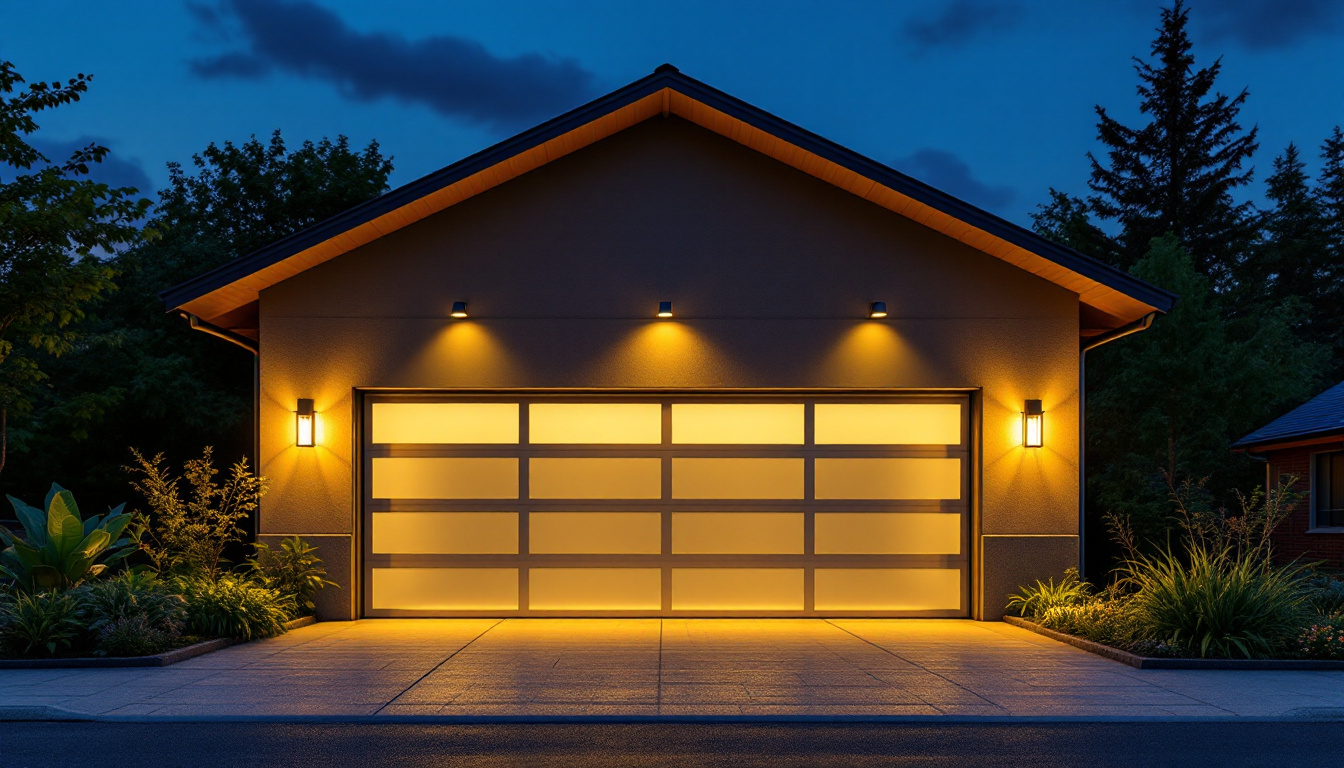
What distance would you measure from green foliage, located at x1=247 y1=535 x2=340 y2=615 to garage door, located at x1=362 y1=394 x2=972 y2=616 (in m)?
0.61

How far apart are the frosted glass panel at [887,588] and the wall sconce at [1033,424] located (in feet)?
5.69

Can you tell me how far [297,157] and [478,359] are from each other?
20.6m

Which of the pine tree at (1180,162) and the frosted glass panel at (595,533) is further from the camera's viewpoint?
the pine tree at (1180,162)

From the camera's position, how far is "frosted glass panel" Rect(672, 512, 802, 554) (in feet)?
39.1

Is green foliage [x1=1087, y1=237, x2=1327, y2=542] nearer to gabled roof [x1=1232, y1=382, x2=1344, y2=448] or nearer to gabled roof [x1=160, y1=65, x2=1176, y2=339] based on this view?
gabled roof [x1=1232, y1=382, x2=1344, y2=448]

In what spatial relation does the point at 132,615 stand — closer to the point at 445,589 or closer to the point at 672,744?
the point at 445,589

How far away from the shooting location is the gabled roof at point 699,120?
10938 mm

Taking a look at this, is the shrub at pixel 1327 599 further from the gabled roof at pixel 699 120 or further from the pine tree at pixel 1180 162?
the pine tree at pixel 1180 162

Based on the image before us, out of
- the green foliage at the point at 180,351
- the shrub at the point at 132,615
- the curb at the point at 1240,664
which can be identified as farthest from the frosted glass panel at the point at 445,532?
the green foliage at the point at 180,351

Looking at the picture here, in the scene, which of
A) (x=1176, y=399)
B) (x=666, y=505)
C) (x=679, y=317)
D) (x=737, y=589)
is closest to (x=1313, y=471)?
(x=1176, y=399)

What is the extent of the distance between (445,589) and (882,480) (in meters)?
5.26

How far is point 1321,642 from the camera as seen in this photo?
8719 mm

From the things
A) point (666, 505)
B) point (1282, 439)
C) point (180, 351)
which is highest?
point (180, 351)

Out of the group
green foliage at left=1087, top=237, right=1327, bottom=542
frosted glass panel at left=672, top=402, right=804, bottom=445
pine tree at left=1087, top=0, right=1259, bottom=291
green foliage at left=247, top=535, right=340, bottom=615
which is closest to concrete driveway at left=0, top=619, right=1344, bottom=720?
green foliage at left=247, top=535, right=340, bottom=615
